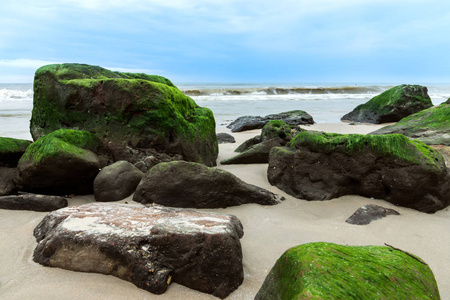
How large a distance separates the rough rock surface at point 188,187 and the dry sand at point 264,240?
18cm

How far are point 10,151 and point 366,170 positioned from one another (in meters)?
4.99

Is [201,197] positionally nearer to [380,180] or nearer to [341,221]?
[341,221]

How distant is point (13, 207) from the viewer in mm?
3768

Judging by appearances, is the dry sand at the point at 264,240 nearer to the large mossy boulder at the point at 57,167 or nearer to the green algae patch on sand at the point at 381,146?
the large mossy boulder at the point at 57,167

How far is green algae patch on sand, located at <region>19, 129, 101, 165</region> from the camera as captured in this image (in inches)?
157

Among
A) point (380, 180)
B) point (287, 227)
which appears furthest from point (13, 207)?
point (380, 180)

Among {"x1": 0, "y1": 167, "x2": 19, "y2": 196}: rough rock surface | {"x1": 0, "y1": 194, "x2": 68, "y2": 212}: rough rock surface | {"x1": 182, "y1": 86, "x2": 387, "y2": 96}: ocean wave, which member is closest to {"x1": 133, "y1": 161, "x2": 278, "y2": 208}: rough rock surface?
{"x1": 0, "y1": 194, "x2": 68, "y2": 212}: rough rock surface

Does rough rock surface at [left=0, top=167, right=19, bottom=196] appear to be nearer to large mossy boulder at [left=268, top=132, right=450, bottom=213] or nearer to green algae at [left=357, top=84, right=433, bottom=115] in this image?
large mossy boulder at [left=268, top=132, right=450, bottom=213]

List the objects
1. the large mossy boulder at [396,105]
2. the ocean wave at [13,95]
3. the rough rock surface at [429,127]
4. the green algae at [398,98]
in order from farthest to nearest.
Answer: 1. the ocean wave at [13,95]
2. the green algae at [398,98]
3. the large mossy boulder at [396,105]
4. the rough rock surface at [429,127]

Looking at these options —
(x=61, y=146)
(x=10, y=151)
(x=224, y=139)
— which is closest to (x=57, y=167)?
(x=61, y=146)

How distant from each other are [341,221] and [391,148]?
1227mm

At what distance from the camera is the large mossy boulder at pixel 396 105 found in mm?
Result: 12719

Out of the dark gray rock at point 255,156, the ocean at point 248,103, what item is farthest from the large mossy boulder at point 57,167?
the ocean at point 248,103

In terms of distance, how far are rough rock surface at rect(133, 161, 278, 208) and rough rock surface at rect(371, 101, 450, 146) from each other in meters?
4.14
